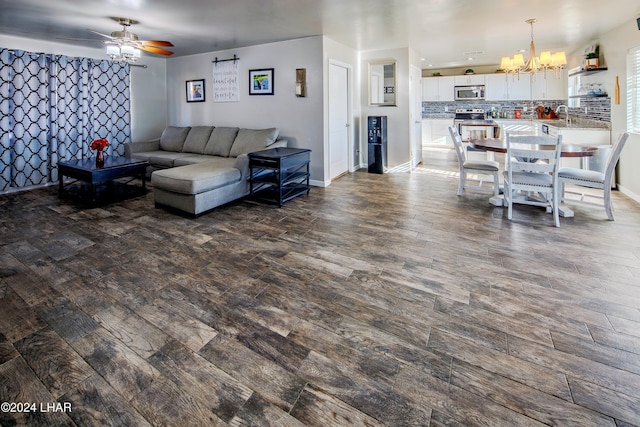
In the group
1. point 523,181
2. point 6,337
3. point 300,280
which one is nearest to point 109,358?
point 6,337

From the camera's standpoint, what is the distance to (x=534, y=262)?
2803 mm

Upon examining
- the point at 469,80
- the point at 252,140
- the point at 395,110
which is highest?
the point at 469,80

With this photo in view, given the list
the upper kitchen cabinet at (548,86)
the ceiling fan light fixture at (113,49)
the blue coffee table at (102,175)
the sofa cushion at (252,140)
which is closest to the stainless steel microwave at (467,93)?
the upper kitchen cabinet at (548,86)

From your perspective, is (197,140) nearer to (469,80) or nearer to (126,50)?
(126,50)

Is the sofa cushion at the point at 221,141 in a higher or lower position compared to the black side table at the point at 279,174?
higher

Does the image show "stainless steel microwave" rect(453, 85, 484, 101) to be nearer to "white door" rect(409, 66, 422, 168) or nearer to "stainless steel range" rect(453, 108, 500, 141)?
"stainless steel range" rect(453, 108, 500, 141)

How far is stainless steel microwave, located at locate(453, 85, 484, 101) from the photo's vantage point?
984cm

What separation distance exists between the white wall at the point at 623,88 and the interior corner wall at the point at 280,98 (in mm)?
4182

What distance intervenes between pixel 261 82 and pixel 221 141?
1.23m

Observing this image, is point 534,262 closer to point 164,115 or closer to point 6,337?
point 6,337

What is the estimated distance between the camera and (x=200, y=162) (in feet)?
17.6

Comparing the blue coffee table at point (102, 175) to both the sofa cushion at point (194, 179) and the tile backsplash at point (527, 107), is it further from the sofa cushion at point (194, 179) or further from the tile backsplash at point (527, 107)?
the tile backsplash at point (527, 107)

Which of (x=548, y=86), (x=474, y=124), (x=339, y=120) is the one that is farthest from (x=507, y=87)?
(x=339, y=120)

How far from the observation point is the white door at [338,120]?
582cm
